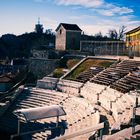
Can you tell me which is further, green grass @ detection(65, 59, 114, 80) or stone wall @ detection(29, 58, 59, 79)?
stone wall @ detection(29, 58, 59, 79)

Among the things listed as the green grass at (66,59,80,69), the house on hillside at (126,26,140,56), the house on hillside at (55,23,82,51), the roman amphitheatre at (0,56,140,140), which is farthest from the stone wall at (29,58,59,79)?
the house on hillside at (126,26,140,56)

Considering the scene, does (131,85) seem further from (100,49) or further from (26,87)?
(100,49)

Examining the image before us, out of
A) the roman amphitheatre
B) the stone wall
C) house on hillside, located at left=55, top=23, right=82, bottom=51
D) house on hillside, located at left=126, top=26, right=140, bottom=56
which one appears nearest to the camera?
the roman amphitheatre

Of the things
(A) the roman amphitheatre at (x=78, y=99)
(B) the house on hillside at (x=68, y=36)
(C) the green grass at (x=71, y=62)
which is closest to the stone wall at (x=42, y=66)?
(C) the green grass at (x=71, y=62)

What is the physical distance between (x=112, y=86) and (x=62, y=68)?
54.1 feet

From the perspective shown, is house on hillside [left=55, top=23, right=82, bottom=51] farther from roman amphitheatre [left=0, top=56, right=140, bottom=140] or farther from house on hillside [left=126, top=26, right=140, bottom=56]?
roman amphitheatre [left=0, top=56, right=140, bottom=140]

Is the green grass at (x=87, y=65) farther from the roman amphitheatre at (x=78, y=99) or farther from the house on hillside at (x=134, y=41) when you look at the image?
the house on hillside at (x=134, y=41)

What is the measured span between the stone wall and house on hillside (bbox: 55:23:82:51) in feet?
26.4

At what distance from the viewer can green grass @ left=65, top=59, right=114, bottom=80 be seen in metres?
39.8

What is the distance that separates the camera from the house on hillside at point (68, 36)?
55625 mm

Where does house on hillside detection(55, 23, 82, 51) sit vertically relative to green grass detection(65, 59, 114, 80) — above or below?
above

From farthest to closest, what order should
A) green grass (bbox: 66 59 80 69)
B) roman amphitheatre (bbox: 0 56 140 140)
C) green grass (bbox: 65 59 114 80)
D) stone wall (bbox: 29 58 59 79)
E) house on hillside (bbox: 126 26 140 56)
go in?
1. stone wall (bbox: 29 58 59 79)
2. green grass (bbox: 66 59 80 69)
3. house on hillside (bbox: 126 26 140 56)
4. green grass (bbox: 65 59 114 80)
5. roman amphitheatre (bbox: 0 56 140 140)

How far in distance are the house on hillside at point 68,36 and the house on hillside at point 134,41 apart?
11.2 metres

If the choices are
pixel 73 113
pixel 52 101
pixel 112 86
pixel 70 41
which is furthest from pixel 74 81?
pixel 70 41
